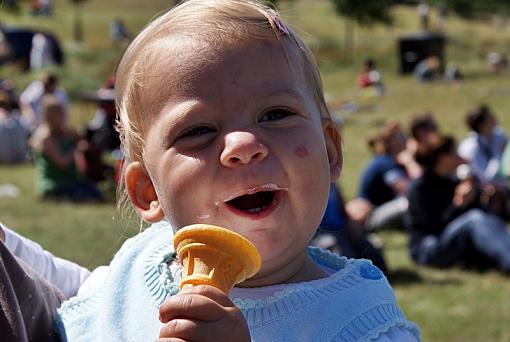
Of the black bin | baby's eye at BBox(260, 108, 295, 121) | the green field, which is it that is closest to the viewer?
baby's eye at BBox(260, 108, 295, 121)

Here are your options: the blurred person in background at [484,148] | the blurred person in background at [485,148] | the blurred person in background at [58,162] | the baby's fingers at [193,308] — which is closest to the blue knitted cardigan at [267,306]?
the baby's fingers at [193,308]

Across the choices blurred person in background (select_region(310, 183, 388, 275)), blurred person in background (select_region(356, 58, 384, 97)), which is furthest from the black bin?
blurred person in background (select_region(310, 183, 388, 275))

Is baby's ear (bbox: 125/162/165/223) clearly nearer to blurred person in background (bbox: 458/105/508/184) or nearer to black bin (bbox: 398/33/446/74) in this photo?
blurred person in background (bbox: 458/105/508/184)

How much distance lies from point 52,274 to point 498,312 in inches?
190

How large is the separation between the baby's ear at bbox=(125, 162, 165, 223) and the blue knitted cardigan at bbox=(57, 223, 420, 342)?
0.41 ft

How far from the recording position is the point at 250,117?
158cm

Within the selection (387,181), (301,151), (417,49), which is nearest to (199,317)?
(301,151)

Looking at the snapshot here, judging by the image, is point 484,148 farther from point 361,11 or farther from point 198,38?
point 361,11

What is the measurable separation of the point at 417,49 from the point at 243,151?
2637cm

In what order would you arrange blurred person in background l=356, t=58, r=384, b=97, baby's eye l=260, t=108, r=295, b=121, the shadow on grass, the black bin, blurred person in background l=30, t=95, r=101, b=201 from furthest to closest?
the black bin → blurred person in background l=356, t=58, r=384, b=97 → blurred person in background l=30, t=95, r=101, b=201 → the shadow on grass → baby's eye l=260, t=108, r=295, b=121

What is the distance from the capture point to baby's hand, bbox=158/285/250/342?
4.13 ft

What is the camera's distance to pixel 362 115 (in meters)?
21.2

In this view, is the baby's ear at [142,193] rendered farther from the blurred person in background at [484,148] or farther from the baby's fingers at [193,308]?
the blurred person in background at [484,148]

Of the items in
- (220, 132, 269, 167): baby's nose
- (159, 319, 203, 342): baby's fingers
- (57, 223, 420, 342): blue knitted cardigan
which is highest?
(220, 132, 269, 167): baby's nose
